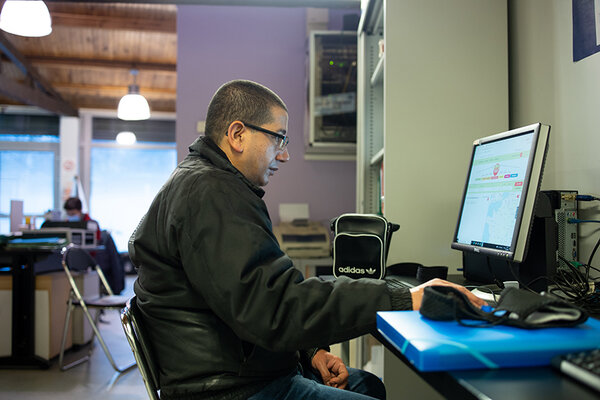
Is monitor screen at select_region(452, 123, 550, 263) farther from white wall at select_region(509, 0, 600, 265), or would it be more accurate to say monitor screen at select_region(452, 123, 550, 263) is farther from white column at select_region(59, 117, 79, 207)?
white column at select_region(59, 117, 79, 207)

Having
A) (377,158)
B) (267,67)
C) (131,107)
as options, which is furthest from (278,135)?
(131,107)

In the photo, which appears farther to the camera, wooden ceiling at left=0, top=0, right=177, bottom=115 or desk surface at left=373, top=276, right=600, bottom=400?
wooden ceiling at left=0, top=0, right=177, bottom=115

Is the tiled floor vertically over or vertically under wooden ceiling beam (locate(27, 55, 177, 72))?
under

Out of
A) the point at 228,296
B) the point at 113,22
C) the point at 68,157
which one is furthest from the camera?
the point at 68,157

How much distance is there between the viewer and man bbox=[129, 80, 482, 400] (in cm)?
93

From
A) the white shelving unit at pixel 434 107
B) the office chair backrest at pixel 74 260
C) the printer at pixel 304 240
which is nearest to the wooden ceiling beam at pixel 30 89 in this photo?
the office chair backrest at pixel 74 260

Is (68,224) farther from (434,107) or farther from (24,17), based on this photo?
(434,107)

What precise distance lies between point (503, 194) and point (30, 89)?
850 centimetres

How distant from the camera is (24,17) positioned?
345 centimetres

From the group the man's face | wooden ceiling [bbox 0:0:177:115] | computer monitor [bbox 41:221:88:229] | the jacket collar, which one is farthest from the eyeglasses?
wooden ceiling [bbox 0:0:177:115]

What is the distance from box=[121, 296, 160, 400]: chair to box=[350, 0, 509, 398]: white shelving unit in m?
1.11

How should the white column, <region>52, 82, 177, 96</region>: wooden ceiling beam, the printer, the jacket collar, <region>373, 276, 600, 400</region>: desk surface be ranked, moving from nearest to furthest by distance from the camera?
1. <region>373, 276, 600, 400</region>: desk surface
2. the jacket collar
3. the printer
4. <region>52, 82, 177, 96</region>: wooden ceiling beam
5. the white column

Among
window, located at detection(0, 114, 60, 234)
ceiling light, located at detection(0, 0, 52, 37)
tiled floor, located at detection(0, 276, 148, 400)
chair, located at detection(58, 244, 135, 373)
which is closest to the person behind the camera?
tiled floor, located at detection(0, 276, 148, 400)

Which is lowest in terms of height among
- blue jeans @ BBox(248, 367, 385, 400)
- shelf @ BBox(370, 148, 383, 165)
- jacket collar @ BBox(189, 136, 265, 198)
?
blue jeans @ BBox(248, 367, 385, 400)
